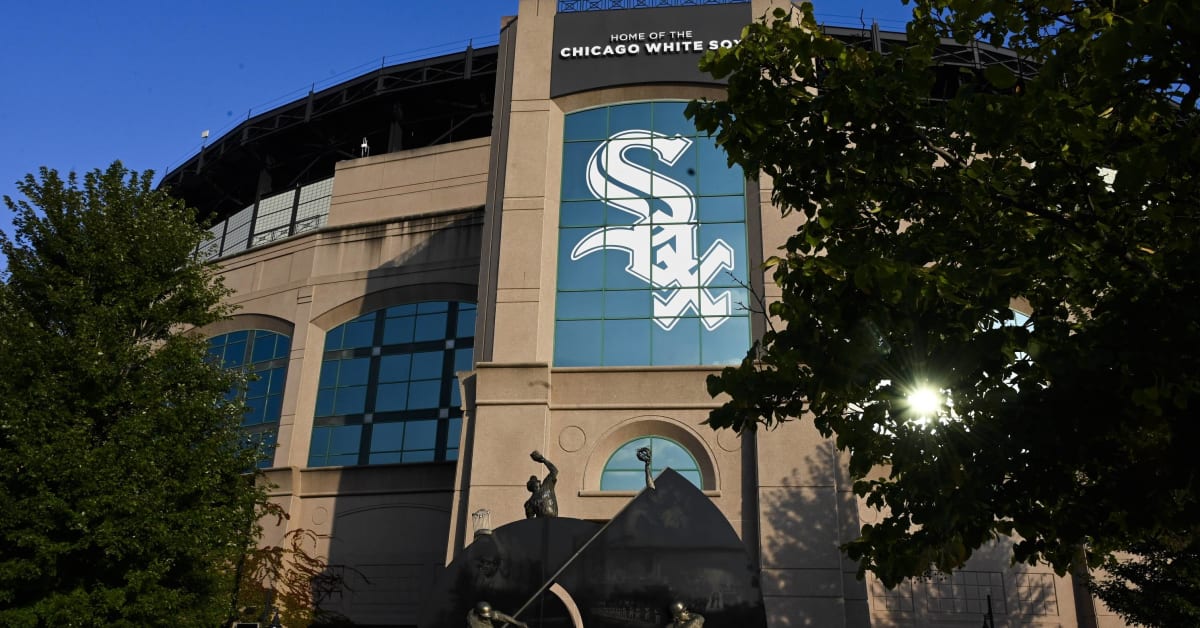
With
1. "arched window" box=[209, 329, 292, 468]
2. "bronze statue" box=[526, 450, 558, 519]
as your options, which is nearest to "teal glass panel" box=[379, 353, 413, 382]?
"arched window" box=[209, 329, 292, 468]

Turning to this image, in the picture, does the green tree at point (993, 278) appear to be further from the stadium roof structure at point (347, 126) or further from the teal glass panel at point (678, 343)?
the stadium roof structure at point (347, 126)

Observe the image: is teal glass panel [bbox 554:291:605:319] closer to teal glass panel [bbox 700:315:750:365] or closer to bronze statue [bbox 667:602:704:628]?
teal glass panel [bbox 700:315:750:365]

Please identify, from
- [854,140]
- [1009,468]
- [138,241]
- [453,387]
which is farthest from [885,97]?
[453,387]

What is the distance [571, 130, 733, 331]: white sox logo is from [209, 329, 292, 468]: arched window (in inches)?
485

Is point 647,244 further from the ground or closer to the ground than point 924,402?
further from the ground

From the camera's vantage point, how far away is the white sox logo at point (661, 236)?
71.2 feet

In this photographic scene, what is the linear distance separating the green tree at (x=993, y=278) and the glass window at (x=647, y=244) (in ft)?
39.1

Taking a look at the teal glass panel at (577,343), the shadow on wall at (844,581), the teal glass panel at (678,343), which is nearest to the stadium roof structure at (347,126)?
the teal glass panel at (577,343)

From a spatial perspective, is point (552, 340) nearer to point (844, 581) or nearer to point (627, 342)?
point (627, 342)

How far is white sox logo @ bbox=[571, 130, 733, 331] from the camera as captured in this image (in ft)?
71.2

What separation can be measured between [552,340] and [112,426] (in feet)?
30.7

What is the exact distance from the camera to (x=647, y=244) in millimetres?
22344

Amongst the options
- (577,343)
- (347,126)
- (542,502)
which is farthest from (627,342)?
(347,126)

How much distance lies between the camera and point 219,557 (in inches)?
653
